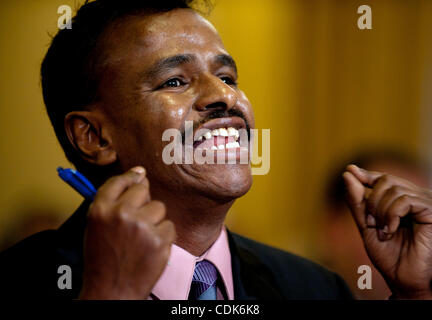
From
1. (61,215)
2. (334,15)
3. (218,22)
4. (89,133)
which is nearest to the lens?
(89,133)

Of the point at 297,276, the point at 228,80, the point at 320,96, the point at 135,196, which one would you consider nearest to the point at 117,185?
the point at 135,196

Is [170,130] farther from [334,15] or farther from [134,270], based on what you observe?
[334,15]

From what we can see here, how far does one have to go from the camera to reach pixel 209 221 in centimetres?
108

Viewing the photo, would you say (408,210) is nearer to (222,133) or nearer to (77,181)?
(222,133)

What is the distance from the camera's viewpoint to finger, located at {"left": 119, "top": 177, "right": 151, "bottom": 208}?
76 centimetres

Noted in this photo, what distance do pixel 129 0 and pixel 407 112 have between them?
5.72 feet

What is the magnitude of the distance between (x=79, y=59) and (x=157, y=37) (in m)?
0.23

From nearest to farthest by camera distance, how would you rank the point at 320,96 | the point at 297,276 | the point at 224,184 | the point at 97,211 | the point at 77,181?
the point at 97,211 < the point at 77,181 < the point at 224,184 < the point at 297,276 < the point at 320,96

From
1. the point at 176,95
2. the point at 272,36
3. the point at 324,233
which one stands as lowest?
the point at 324,233

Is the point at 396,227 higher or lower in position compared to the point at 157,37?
lower

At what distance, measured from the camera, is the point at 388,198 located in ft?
3.51

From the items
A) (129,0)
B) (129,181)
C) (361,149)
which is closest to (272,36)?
(361,149)

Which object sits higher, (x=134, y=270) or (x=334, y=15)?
(x=334, y=15)

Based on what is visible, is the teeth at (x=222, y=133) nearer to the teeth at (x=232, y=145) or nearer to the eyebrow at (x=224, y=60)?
the teeth at (x=232, y=145)
